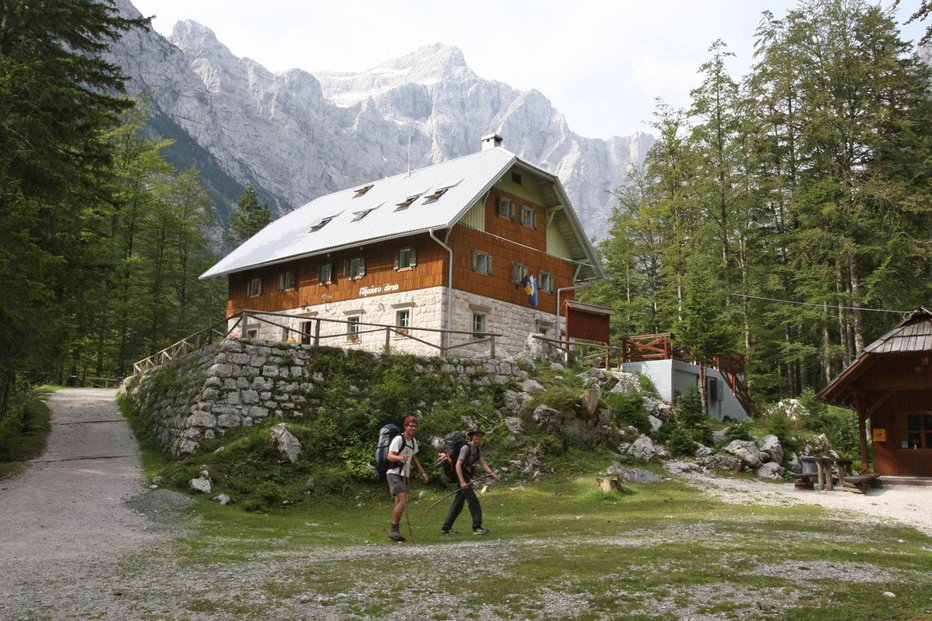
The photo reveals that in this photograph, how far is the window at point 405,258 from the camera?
29.6 meters

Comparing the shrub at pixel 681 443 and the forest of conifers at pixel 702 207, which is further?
the shrub at pixel 681 443

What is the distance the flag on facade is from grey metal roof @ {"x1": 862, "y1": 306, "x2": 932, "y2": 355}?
14963 mm

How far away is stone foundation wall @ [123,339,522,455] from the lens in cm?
1877

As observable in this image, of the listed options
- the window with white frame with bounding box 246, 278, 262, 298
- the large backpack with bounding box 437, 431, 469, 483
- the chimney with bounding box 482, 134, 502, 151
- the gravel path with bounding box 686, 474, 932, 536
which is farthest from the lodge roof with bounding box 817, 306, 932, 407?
the window with white frame with bounding box 246, 278, 262, 298

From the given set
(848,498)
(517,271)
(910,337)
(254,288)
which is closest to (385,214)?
(517,271)

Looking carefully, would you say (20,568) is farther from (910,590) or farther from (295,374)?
(295,374)

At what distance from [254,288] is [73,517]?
24598 mm

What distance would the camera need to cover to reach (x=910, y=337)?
764 inches

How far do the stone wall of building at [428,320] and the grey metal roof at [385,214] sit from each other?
258 centimetres

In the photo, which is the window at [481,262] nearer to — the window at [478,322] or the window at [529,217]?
the window at [478,322]

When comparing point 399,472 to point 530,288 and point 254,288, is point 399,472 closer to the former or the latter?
point 530,288

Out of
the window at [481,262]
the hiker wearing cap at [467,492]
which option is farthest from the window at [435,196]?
the hiker wearing cap at [467,492]

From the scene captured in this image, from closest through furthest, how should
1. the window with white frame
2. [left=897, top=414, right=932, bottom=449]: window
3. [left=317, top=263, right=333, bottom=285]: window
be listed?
[left=897, top=414, right=932, bottom=449]: window
[left=317, top=263, right=333, bottom=285]: window
the window with white frame

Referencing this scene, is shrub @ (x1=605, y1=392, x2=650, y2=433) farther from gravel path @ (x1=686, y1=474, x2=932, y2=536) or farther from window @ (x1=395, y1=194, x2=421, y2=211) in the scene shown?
window @ (x1=395, y1=194, x2=421, y2=211)
